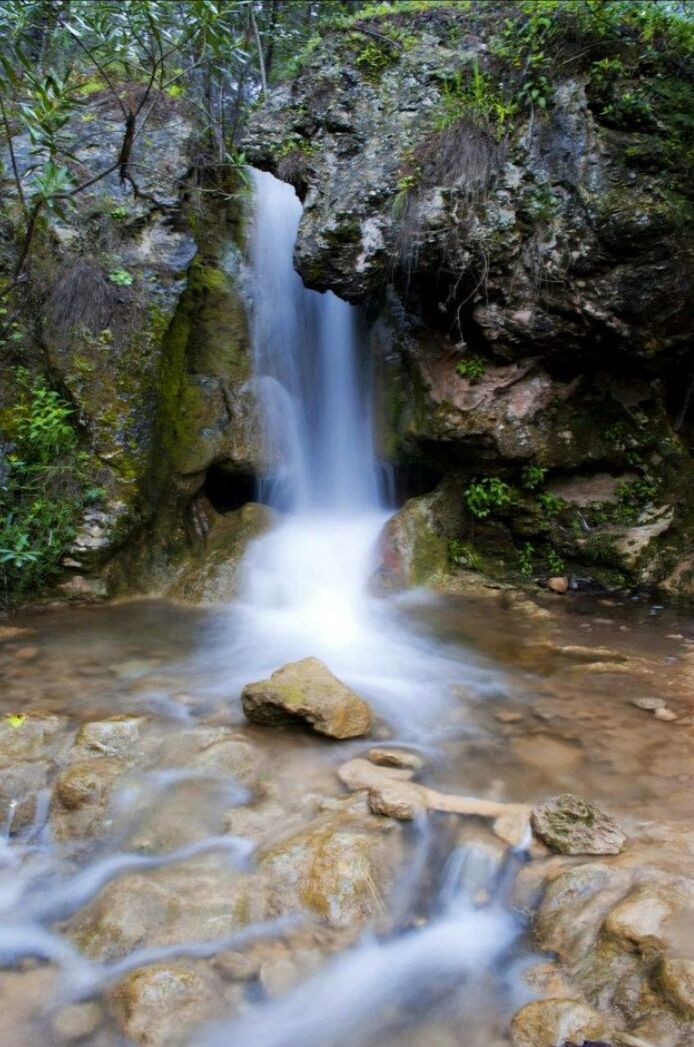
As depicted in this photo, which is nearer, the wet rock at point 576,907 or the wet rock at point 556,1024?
the wet rock at point 556,1024

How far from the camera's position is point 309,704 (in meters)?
3.94

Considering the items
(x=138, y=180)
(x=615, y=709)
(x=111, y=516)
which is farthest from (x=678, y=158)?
(x=111, y=516)

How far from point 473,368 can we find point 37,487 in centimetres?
386

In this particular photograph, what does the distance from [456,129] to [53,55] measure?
5.58 metres

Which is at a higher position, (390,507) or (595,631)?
(390,507)

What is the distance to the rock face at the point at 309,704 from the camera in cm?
391

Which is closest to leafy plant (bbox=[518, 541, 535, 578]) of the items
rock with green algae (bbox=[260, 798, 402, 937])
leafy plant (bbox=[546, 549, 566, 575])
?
leafy plant (bbox=[546, 549, 566, 575])

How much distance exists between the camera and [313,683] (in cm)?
408

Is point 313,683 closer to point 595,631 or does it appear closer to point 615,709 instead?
point 615,709

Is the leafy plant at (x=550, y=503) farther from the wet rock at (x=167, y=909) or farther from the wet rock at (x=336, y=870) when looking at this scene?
the wet rock at (x=167, y=909)

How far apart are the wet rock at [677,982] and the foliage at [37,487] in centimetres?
487

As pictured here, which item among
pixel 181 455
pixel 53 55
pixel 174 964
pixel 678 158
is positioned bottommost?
pixel 174 964

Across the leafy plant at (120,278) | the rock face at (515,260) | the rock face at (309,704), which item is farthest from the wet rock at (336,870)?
the leafy plant at (120,278)

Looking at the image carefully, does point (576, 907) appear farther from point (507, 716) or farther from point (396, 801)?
point (507, 716)
